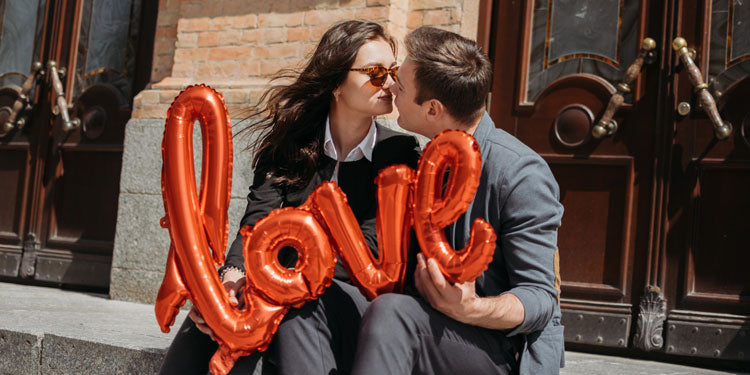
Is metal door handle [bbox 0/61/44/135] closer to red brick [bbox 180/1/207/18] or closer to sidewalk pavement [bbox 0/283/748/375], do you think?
red brick [bbox 180/1/207/18]

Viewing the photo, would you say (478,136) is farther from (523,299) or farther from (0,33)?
(0,33)

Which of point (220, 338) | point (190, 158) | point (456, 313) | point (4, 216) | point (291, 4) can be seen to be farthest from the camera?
point (4, 216)

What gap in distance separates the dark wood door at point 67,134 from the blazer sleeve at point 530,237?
4104 millimetres

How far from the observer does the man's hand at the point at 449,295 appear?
188 centimetres

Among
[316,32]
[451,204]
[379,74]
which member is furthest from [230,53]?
[451,204]

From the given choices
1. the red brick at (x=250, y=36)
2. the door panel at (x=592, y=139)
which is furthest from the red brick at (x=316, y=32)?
the door panel at (x=592, y=139)

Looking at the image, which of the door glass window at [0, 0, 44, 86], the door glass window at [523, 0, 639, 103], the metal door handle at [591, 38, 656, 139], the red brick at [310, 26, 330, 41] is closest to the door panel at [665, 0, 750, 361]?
→ the metal door handle at [591, 38, 656, 139]

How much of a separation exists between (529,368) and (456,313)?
28 cm

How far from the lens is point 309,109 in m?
2.92

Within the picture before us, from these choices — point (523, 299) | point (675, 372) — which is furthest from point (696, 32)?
point (523, 299)

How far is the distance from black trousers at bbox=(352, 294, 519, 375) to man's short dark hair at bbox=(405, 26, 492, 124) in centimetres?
56

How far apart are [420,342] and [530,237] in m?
0.39

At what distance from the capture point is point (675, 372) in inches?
141

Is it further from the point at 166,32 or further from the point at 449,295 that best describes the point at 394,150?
the point at 166,32
